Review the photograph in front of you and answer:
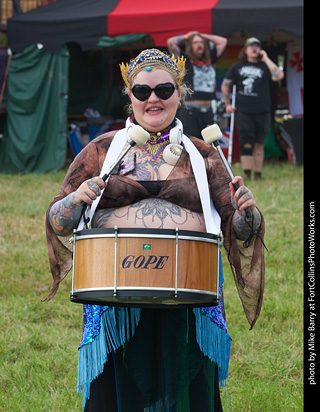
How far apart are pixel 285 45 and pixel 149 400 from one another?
12.8m

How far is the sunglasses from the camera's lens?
311cm

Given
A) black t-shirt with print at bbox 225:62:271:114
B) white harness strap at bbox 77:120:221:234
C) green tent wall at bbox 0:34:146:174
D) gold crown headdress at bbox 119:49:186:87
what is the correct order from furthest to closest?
green tent wall at bbox 0:34:146:174 < black t-shirt with print at bbox 225:62:271:114 < gold crown headdress at bbox 119:49:186:87 < white harness strap at bbox 77:120:221:234

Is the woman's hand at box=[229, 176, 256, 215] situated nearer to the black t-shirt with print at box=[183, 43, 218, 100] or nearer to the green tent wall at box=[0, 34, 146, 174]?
the black t-shirt with print at box=[183, 43, 218, 100]

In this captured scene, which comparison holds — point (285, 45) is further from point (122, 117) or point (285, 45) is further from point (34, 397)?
point (34, 397)

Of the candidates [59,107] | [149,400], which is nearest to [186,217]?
[149,400]

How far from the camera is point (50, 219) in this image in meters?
3.15

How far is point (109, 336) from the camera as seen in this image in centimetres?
307

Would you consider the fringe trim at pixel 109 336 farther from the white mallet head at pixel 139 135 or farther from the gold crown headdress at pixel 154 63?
the gold crown headdress at pixel 154 63

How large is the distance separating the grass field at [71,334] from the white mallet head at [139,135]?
127 cm

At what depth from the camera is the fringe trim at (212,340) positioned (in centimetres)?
311

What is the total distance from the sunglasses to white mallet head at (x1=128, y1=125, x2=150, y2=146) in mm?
167

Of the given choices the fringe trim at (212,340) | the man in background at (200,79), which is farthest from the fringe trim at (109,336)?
the man in background at (200,79)

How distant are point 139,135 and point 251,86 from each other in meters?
8.57

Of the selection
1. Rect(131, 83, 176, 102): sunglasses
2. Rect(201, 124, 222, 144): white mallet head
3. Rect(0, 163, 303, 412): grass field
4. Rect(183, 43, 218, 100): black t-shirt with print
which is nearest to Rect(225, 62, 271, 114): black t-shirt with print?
Rect(183, 43, 218, 100): black t-shirt with print
